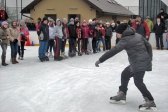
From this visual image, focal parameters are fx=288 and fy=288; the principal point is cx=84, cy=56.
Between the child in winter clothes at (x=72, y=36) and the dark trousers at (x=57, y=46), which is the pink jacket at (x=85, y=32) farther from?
the dark trousers at (x=57, y=46)

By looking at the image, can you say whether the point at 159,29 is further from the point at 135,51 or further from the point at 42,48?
the point at 135,51

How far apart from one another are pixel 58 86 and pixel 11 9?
1738cm

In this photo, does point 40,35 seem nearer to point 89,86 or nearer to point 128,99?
point 89,86

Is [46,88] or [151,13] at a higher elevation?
[151,13]

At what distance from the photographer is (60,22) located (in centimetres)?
1056

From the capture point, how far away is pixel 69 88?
6129mm

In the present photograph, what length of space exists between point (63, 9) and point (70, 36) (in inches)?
462

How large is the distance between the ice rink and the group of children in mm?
1216

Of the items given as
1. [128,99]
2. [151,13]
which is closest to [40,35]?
[128,99]

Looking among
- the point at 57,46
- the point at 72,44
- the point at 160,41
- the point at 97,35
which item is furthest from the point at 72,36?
the point at 160,41

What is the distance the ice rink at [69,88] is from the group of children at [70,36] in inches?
47.9

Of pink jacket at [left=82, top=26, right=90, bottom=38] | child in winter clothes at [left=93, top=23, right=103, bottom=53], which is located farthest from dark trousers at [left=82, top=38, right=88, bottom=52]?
child in winter clothes at [left=93, top=23, right=103, bottom=53]

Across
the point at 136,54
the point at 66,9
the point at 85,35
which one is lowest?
the point at 136,54

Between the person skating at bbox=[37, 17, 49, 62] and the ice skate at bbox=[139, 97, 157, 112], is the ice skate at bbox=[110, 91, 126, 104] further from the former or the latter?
the person skating at bbox=[37, 17, 49, 62]
